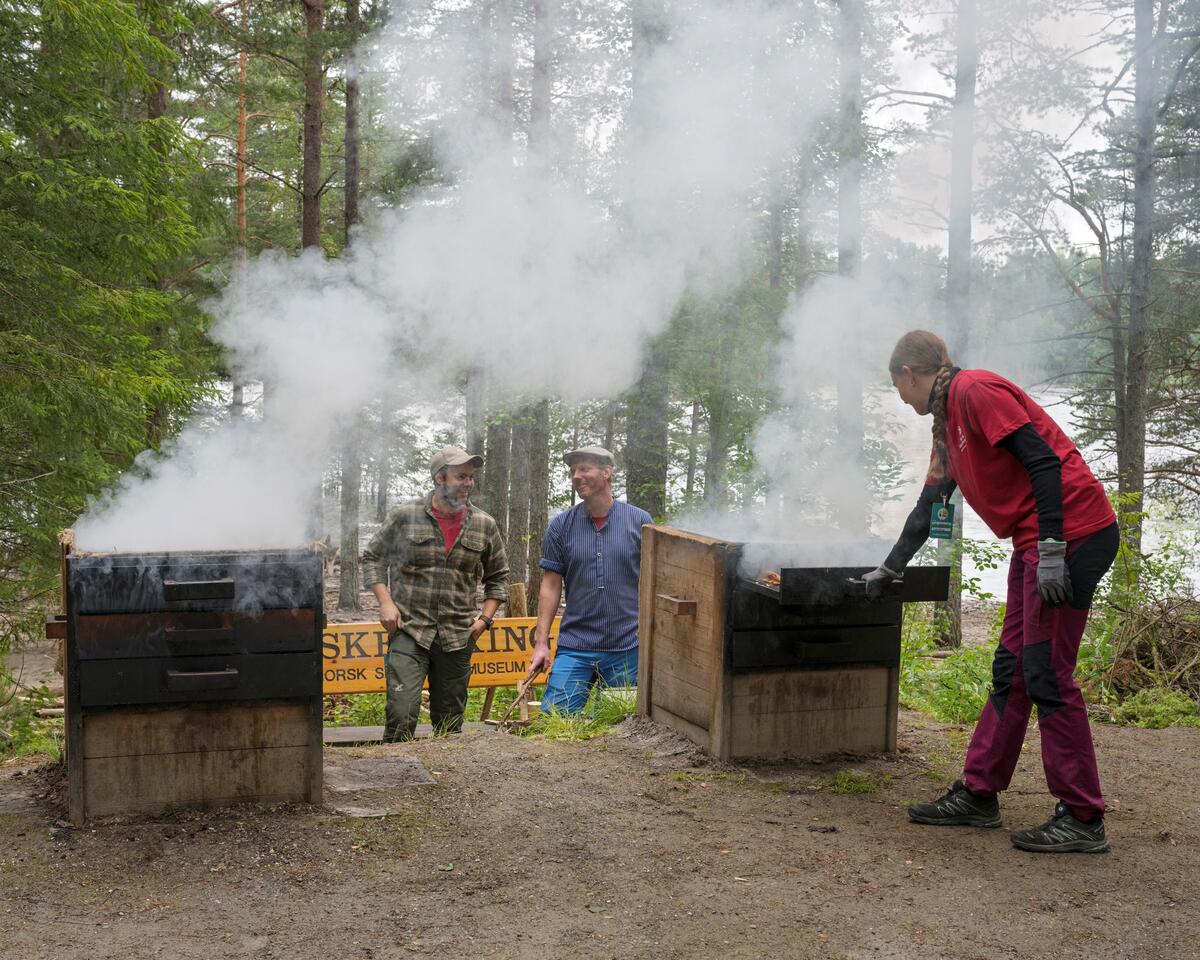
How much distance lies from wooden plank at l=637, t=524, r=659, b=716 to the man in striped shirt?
47 cm

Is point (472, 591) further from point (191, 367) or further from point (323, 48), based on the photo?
point (191, 367)

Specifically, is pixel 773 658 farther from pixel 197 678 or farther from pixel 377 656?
pixel 377 656

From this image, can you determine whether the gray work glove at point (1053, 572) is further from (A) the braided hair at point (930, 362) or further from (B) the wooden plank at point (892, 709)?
(B) the wooden plank at point (892, 709)

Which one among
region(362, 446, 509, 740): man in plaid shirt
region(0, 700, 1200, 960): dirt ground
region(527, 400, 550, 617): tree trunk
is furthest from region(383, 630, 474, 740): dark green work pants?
region(527, 400, 550, 617): tree trunk

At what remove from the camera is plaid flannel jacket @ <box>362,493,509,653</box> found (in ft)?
17.5

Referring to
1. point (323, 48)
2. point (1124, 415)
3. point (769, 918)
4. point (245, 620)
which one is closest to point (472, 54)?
point (323, 48)

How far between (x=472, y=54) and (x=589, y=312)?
2604 mm

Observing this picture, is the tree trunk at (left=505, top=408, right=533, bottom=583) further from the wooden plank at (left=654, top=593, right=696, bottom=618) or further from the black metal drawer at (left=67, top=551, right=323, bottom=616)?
the black metal drawer at (left=67, top=551, right=323, bottom=616)

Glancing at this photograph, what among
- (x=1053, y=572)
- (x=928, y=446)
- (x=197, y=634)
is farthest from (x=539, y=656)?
(x=928, y=446)

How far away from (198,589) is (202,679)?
0.31 metres

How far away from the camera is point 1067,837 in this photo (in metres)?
3.52

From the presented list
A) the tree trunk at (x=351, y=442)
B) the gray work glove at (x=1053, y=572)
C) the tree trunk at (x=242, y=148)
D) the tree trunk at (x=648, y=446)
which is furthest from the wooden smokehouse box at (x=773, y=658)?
the tree trunk at (x=242, y=148)

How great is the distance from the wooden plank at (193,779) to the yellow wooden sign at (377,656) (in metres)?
4.52

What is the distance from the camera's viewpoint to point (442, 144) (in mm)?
7672
